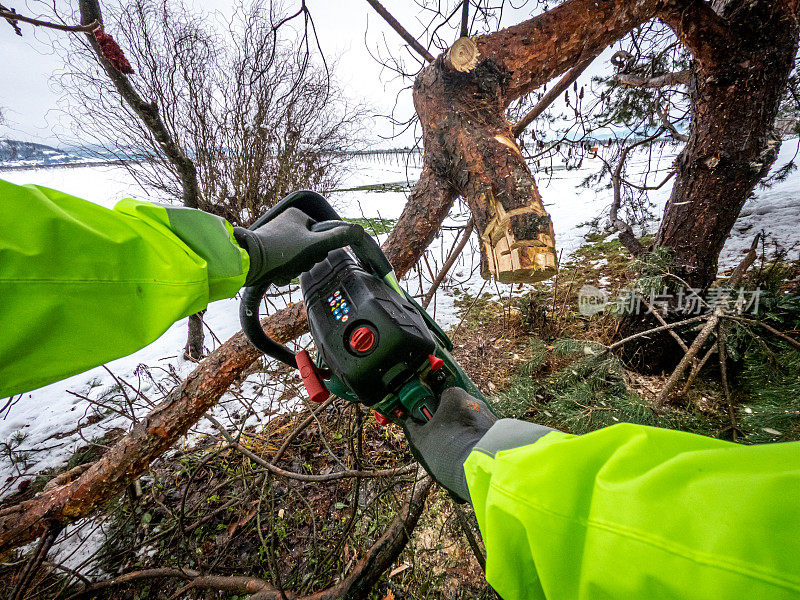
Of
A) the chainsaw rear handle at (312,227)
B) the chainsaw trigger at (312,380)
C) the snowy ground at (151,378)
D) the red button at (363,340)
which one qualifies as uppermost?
the chainsaw rear handle at (312,227)

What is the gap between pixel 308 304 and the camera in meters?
1.00

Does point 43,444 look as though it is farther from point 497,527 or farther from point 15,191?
point 497,527

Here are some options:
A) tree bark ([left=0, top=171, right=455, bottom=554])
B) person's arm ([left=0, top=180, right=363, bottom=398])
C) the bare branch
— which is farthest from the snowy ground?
person's arm ([left=0, top=180, right=363, bottom=398])

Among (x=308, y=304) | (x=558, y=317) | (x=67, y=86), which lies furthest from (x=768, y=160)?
(x=67, y=86)

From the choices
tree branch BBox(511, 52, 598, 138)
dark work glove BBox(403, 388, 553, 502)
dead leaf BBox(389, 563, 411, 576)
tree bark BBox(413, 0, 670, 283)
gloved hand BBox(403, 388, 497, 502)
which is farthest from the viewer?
tree branch BBox(511, 52, 598, 138)

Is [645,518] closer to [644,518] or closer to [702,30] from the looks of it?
[644,518]

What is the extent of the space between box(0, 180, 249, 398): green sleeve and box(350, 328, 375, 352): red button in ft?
1.31

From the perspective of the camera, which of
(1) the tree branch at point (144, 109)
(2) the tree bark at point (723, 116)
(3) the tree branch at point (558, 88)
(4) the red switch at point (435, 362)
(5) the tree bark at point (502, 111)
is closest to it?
(5) the tree bark at point (502, 111)

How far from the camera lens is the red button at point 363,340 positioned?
2.91 feet

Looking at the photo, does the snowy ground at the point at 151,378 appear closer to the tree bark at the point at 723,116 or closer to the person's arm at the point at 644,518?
the tree bark at the point at 723,116

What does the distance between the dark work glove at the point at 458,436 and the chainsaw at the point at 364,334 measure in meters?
0.07

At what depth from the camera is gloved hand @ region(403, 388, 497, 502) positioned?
71 cm

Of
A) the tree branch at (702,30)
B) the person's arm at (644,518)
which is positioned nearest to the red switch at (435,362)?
the person's arm at (644,518)

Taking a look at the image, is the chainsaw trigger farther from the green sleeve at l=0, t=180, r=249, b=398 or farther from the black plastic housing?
the green sleeve at l=0, t=180, r=249, b=398
